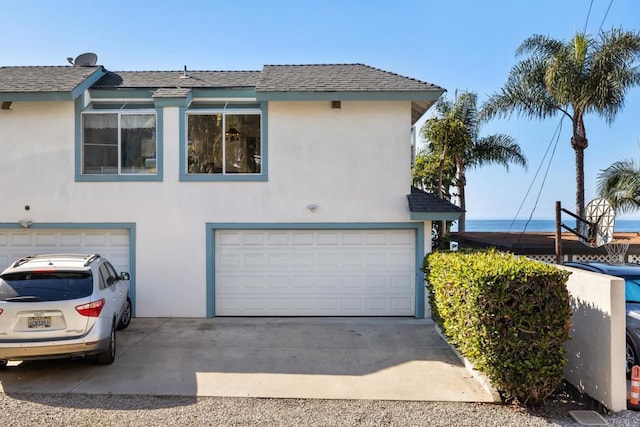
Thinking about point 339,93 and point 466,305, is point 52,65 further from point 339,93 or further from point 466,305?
point 466,305

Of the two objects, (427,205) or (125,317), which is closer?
(125,317)

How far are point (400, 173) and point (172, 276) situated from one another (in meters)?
5.92

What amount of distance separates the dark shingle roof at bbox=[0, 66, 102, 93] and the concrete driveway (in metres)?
5.75

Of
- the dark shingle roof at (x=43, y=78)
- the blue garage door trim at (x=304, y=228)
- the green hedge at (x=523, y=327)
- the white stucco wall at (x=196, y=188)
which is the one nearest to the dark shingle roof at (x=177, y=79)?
the dark shingle roof at (x=43, y=78)

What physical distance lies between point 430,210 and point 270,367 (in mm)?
5064

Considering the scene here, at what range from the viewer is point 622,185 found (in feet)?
49.0

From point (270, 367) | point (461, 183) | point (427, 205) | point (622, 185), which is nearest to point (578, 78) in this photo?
point (622, 185)

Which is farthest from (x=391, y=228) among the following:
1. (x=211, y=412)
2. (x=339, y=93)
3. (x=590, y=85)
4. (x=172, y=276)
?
(x=590, y=85)

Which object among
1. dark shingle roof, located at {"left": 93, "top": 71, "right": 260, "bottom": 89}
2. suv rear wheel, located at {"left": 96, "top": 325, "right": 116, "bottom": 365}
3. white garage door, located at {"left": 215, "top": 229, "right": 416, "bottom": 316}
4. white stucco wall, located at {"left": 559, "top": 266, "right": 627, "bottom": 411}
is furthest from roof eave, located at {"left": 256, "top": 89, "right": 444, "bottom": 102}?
suv rear wheel, located at {"left": 96, "top": 325, "right": 116, "bottom": 365}

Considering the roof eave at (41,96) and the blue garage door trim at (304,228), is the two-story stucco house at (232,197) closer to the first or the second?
the blue garage door trim at (304,228)

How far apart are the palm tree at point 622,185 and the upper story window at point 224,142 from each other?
471 inches

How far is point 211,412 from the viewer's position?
5430 mm

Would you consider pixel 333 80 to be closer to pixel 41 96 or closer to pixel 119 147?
pixel 119 147

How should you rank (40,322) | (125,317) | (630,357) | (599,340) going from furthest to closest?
(125,317)
(630,357)
(40,322)
(599,340)
